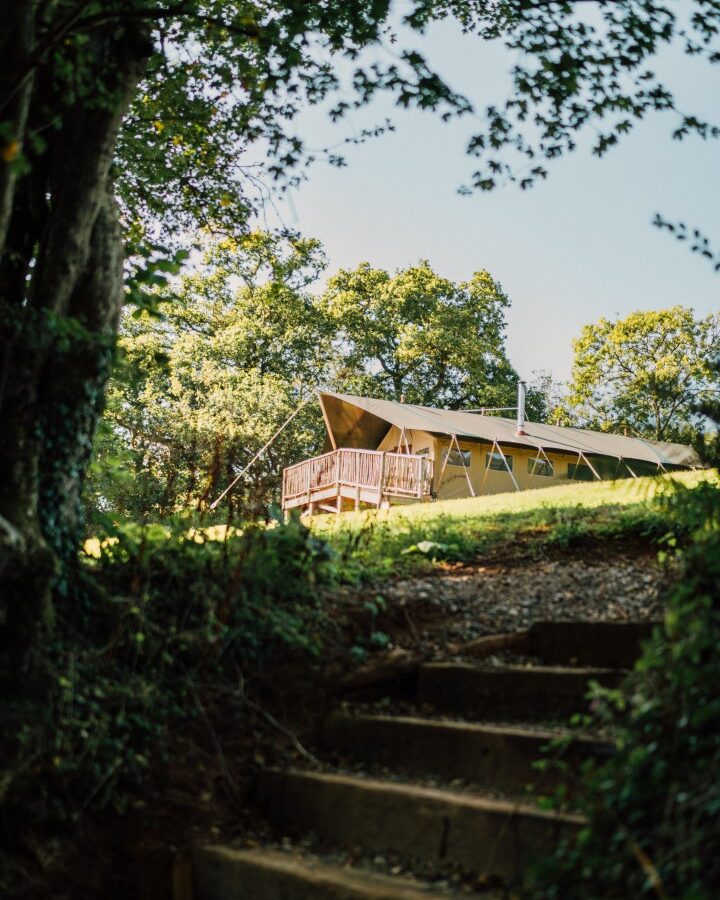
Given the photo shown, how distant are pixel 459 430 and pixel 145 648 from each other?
2225 cm

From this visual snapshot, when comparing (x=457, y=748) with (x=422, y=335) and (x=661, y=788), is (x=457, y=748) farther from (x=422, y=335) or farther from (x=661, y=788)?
(x=422, y=335)

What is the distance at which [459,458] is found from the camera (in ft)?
89.3

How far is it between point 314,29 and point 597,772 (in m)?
5.37

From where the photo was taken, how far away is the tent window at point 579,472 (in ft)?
94.9

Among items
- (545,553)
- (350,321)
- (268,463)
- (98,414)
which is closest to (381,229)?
(350,321)

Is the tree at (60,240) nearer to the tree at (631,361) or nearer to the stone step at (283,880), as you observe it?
the stone step at (283,880)

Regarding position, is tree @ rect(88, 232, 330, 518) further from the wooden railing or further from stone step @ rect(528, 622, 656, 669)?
stone step @ rect(528, 622, 656, 669)

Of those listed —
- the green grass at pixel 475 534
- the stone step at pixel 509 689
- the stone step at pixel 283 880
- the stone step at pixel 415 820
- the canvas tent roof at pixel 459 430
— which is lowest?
the stone step at pixel 283 880

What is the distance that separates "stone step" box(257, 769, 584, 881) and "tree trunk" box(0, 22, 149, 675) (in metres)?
1.36

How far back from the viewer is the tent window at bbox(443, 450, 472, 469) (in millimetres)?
26969

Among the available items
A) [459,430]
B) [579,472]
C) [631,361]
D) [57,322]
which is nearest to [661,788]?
[57,322]

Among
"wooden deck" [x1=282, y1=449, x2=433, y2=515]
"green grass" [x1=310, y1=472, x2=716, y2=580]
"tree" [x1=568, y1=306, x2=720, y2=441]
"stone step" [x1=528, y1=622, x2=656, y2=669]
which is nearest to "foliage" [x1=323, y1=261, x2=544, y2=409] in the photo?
"tree" [x1=568, y1=306, x2=720, y2=441]

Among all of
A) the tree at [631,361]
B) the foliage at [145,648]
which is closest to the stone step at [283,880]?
the foliage at [145,648]

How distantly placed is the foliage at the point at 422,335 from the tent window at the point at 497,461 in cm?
813
